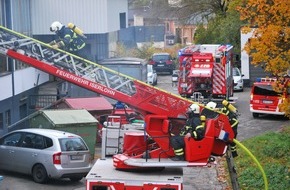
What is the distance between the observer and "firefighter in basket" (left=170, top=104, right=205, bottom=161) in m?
13.3

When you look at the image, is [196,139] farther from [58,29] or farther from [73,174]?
[58,29]

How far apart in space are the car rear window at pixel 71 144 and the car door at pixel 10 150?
1382 millimetres

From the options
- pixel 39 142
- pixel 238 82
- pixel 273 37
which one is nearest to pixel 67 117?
pixel 39 142

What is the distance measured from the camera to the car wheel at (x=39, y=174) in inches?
717

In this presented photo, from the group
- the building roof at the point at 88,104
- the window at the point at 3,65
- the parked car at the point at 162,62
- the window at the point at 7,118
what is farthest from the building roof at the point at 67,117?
the parked car at the point at 162,62

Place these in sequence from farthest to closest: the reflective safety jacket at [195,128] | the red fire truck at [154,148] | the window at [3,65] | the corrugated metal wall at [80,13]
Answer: the corrugated metal wall at [80,13], the window at [3,65], the reflective safety jacket at [195,128], the red fire truck at [154,148]

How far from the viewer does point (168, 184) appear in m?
12.7

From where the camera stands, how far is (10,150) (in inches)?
749

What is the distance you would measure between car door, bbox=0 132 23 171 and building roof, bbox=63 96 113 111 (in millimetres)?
5772

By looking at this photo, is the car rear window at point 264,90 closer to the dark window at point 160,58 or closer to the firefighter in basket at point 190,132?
the firefighter in basket at point 190,132

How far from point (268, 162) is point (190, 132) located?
6651mm

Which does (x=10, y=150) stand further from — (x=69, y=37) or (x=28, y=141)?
(x=69, y=37)

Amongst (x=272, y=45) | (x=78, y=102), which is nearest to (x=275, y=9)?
(x=272, y=45)

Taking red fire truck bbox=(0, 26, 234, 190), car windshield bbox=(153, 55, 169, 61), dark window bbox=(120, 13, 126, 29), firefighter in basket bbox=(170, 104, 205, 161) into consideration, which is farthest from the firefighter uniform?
car windshield bbox=(153, 55, 169, 61)
